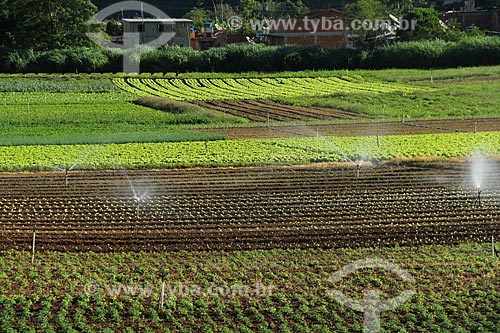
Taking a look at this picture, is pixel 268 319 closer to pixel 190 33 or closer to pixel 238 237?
pixel 238 237

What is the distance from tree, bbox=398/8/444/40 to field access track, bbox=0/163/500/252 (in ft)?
155

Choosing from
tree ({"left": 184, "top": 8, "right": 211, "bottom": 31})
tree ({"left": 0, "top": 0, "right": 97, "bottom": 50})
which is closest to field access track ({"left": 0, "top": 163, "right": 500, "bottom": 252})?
tree ({"left": 0, "top": 0, "right": 97, "bottom": 50})

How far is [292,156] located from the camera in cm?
3328

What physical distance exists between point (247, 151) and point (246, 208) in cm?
931

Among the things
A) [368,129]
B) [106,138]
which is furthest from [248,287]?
[368,129]

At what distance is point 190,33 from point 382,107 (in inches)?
1840

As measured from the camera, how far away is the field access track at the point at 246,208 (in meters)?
22.5

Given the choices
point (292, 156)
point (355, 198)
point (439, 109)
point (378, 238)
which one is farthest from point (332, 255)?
point (439, 109)

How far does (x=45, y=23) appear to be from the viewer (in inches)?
2945

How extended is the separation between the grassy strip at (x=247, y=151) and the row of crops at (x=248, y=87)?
683 inches

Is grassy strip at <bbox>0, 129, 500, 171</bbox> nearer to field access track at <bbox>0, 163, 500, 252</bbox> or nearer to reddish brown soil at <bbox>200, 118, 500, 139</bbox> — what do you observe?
field access track at <bbox>0, 163, 500, 252</bbox>

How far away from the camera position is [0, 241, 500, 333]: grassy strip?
56.1ft

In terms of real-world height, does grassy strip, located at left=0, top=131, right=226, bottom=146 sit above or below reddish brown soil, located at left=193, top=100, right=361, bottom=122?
below

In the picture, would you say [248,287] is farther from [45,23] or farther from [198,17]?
[198,17]
